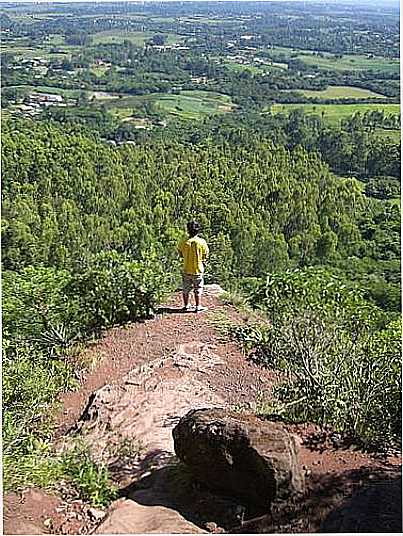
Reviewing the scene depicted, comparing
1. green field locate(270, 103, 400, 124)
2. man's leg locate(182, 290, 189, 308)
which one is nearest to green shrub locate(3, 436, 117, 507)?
man's leg locate(182, 290, 189, 308)

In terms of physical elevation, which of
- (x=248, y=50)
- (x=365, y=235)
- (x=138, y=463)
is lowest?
(x=365, y=235)

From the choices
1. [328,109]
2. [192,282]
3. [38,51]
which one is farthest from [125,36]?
[328,109]

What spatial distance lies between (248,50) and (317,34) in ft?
13.6

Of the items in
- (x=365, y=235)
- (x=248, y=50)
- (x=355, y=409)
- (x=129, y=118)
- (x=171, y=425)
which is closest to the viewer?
(x=355, y=409)

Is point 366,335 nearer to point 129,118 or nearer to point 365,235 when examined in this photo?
point 365,235

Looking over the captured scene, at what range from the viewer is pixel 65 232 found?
1007cm

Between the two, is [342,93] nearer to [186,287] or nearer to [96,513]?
[186,287]

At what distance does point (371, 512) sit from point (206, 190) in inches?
451

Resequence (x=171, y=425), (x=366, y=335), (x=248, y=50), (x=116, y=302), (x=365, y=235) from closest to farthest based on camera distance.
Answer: (x=171, y=425), (x=366, y=335), (x=116, y=302), (x=365, y=235), (x=248, y=50)

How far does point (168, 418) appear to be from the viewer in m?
3.05

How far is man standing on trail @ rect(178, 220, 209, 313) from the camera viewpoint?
406cm

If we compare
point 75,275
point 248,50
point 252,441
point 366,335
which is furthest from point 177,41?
point 252,441

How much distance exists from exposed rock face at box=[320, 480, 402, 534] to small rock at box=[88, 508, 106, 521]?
74 centimetres

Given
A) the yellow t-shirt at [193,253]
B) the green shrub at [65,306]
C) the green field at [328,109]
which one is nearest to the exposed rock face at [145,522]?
the green shrub at [65,306]
